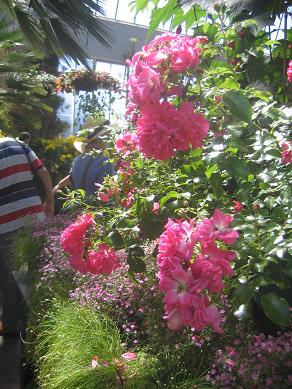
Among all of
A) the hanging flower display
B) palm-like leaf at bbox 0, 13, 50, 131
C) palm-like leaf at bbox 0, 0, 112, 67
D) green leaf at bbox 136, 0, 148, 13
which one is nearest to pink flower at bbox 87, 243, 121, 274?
green leaf at bbox 136, 0, 148, 13

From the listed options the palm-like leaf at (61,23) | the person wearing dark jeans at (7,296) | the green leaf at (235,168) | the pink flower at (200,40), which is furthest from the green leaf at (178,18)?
the palm-like leaf at (61,23)

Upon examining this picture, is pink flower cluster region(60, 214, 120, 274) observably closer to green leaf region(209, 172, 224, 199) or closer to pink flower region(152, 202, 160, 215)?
pink flower region(152, 202, 160, 215)

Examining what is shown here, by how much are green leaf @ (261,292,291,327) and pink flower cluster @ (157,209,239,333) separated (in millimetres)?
116

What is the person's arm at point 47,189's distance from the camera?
3645mm

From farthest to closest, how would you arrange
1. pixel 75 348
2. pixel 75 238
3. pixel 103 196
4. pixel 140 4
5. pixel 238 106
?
pixel 140 4 < pixel 75 348 < pixel 103 196 < pixel 75 238 < pixel 238 106

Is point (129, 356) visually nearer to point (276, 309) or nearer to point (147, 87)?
point (276, 309)

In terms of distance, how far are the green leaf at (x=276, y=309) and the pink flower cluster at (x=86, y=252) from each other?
608mm

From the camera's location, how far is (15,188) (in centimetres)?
343

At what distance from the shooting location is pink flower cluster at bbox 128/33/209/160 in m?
1.24

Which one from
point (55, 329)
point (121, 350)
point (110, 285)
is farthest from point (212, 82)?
point (55, 329)

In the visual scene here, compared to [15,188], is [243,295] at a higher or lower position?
higher

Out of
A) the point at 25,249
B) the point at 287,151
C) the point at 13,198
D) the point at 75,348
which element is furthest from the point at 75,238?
the point at 25,249

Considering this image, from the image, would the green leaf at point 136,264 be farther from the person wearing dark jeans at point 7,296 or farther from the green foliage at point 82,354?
the person wearing dark jeans at point 7,296

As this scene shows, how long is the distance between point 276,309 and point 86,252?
28.5 inches
